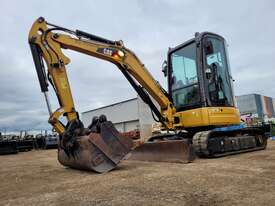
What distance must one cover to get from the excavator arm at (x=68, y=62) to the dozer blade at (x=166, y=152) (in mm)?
734

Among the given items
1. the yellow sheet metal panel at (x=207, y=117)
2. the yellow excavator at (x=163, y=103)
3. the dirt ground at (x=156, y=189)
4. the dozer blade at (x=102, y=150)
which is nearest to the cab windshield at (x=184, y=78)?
the yellow excavator at (x=163, y=103)

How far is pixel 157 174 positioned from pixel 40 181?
197 cm

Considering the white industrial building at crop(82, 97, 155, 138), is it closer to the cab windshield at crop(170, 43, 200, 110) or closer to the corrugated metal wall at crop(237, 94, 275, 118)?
the cab windshield at crop(170, 43, 200, 110)

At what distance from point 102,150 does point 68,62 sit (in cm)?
209

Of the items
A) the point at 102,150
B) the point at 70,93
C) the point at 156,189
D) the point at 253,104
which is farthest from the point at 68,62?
the point at 253,104

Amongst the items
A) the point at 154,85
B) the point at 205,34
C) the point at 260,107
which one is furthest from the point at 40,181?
the point at 260,107

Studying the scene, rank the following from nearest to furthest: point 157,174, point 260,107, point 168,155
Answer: point 157,174 → point 168,155 → point 260,107

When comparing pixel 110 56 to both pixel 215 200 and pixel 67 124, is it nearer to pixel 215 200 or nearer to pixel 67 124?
pixel 67 124

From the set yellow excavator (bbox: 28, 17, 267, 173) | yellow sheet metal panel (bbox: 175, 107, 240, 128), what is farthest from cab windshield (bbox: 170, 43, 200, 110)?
yellow sheet metal panel (bbox: 175, 107, 240, 128)

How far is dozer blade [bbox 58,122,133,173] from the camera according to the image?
5.36 metres

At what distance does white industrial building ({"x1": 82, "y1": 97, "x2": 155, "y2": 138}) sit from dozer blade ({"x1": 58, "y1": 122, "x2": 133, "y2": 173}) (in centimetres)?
2204

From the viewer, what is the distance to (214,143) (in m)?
6.91

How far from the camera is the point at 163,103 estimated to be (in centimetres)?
756

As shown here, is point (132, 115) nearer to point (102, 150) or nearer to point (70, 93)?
point (70, 93)
